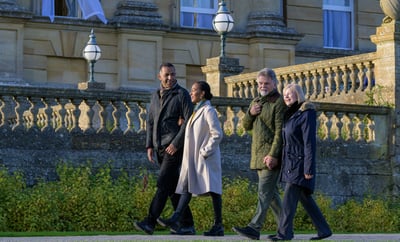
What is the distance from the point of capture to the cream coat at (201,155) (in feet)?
55.5

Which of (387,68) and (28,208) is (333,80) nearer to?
(387,68)

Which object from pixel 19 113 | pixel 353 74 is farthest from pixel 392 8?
pixel 19 113

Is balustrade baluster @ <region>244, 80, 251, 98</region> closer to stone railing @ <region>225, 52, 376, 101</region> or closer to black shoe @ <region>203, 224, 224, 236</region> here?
stone railing @ <region>225, 52, 376, 101</region>

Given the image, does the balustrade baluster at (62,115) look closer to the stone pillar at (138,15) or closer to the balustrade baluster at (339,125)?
the balustrade baluster at (339,125)

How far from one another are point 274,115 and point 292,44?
20.1m

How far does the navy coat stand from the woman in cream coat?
3.26 ft

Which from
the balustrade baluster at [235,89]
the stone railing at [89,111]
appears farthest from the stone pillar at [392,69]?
the balustrade baluster at [235,89]

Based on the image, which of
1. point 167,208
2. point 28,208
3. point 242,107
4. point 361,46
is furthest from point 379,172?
point 361,46

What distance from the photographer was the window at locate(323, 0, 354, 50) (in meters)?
38.8

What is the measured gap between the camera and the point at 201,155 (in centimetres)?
1695

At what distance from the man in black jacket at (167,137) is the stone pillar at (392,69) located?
8.51 m

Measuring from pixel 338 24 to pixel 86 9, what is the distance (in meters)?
8.74

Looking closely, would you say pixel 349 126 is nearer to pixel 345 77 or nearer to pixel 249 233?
pixel 345 77

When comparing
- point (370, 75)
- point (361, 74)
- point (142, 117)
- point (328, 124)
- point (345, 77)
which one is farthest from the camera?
point (345, 77)
